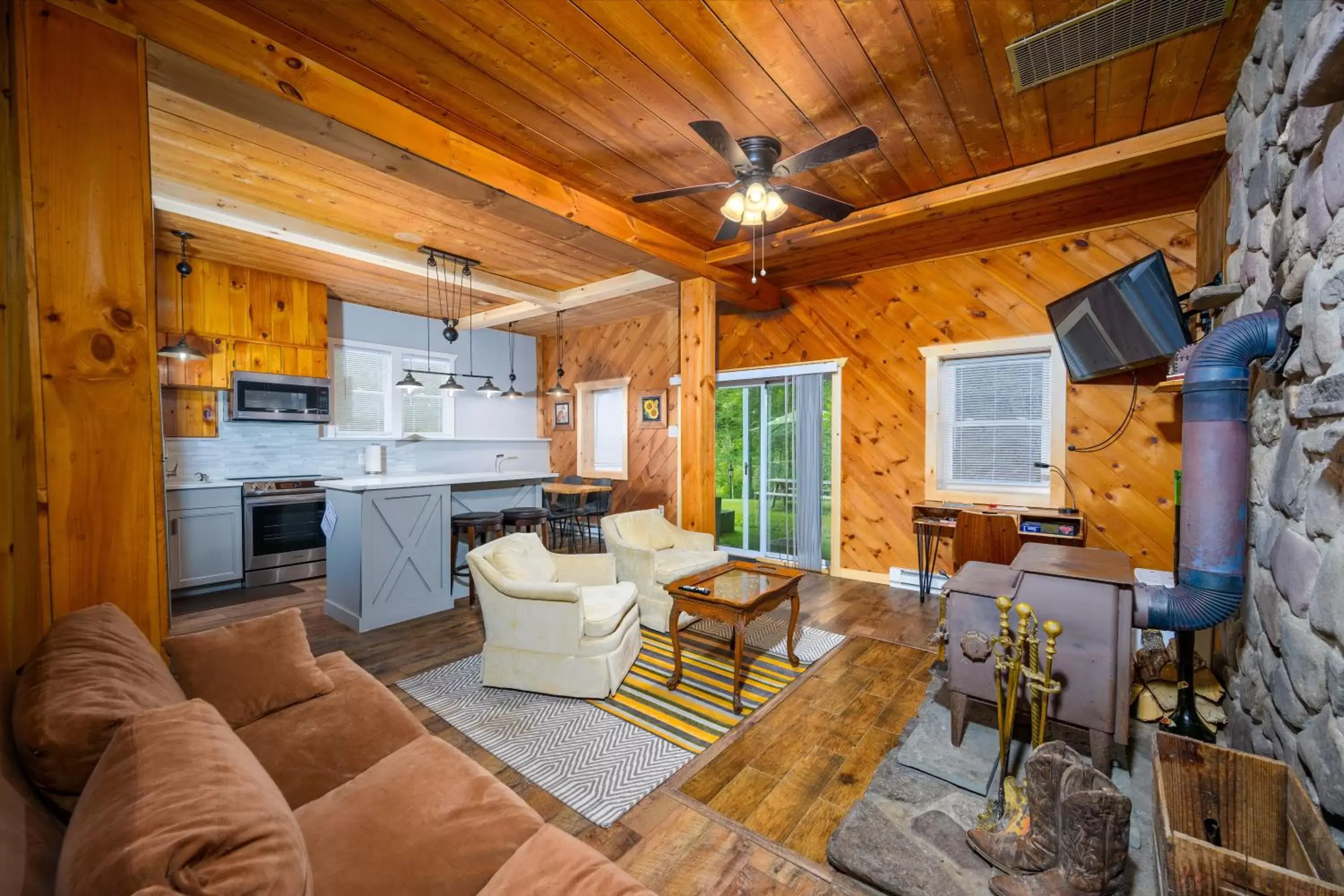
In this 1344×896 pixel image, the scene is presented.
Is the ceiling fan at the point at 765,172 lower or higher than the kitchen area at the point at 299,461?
higher

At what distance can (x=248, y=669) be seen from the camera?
180 cm

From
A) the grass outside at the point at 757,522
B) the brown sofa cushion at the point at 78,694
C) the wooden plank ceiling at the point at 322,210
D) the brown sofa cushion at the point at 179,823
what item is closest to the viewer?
the brown sofa cushion at the point at 179,823

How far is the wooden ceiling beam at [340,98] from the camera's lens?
5.98ft

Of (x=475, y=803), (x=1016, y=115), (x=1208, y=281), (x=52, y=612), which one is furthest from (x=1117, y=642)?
(x=52, y=612)

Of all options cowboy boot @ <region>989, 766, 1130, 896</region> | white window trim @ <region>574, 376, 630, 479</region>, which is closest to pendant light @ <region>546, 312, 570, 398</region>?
white window trim @ <region>574, 376, 630, 479</region>

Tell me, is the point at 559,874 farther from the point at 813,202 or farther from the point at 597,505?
the point at 597,505

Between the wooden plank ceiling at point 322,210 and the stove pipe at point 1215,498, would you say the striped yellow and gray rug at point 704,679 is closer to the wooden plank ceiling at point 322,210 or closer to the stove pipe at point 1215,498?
the stove pipe at point 1215,498

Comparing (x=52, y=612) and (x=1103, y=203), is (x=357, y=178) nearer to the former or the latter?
(x=52, y=612)

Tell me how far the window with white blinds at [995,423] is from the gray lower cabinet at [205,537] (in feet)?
20.1

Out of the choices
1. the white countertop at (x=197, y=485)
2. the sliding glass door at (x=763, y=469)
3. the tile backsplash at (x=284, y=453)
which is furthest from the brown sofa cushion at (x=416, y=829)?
the tile backsplash at (x=284, y=453)

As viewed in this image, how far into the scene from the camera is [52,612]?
161 cm

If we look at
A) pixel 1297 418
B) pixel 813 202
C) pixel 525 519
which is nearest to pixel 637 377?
pixel 525 519

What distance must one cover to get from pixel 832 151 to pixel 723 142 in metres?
0.48

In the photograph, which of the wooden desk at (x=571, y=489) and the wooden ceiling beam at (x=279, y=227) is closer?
the wooden ceiling beam at (x=279, y=227)
